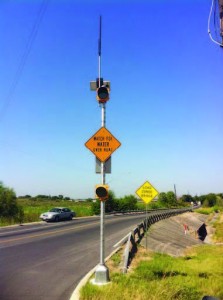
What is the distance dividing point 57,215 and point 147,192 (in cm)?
2163

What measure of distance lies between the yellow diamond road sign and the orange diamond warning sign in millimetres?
7693

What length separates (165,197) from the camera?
104500mm

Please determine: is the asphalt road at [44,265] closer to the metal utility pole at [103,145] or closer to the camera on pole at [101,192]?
the metal utility pole at [103,145]

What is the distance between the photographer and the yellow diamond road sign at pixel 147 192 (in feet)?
56.9

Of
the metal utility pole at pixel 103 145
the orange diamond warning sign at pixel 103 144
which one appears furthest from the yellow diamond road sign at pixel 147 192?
the orange diamond warning sign at pixel 103 144

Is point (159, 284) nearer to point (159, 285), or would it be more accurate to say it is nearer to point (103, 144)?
point (159, 285)

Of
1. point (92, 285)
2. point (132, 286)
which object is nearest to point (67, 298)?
point (92, 285)

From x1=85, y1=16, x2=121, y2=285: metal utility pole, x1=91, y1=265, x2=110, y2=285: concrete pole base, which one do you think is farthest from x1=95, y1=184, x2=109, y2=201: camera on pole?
x1=91, y1=265, x2=110, y2=285: concrete pole base

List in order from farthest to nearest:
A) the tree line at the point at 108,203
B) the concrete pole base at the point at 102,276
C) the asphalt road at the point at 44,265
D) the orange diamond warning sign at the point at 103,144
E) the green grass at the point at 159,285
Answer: the tree line at the point at 108,203 → the orange diamond warning sign at the point at 103,144 → the concrete pole base at the point at 102,276 → the asphalt road at the point at 44,265 → the green grass at the point at 159,285

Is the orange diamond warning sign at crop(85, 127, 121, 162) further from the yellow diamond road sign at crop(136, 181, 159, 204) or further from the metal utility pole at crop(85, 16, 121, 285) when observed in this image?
the yellow diamond road sign at crop(136, 181, 159, 204)

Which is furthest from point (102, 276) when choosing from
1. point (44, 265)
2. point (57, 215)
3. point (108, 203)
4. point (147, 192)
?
point (108, 203)

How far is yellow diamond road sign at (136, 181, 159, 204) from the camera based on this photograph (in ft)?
56.9

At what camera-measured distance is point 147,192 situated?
17422 mm

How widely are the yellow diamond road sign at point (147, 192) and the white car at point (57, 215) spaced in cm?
2079
